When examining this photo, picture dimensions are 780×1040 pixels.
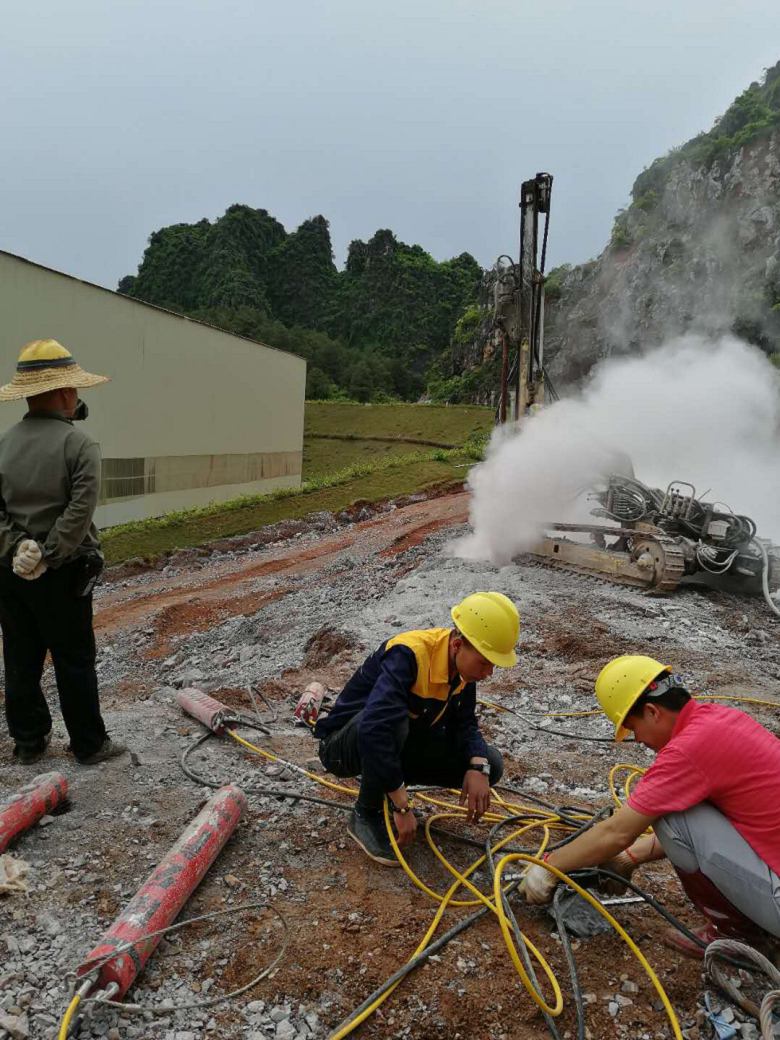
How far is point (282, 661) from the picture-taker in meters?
7.13

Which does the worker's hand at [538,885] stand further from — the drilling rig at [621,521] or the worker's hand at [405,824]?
the drilling rig at [621,521]

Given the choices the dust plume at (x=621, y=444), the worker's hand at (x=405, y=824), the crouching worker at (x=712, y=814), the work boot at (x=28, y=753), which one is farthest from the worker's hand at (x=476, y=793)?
the dust plume at (x=621, y=444)

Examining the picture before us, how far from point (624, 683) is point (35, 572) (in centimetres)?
272

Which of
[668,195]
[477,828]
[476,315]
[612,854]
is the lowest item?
[477,828]

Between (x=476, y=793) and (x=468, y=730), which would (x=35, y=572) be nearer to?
(x=468, y=730)

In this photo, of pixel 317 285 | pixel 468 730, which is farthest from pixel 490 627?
pixel 317 285

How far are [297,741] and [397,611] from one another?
3562 mm

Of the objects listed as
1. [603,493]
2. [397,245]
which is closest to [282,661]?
[603,493]

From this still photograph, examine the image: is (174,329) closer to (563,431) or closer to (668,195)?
(563,431)

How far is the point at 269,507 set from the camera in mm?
18719

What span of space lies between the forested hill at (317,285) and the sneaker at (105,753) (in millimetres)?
62894

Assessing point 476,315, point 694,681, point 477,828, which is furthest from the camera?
point 476,315

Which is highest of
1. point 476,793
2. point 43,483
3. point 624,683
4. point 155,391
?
point 155,391

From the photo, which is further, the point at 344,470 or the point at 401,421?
the point at 401,421
